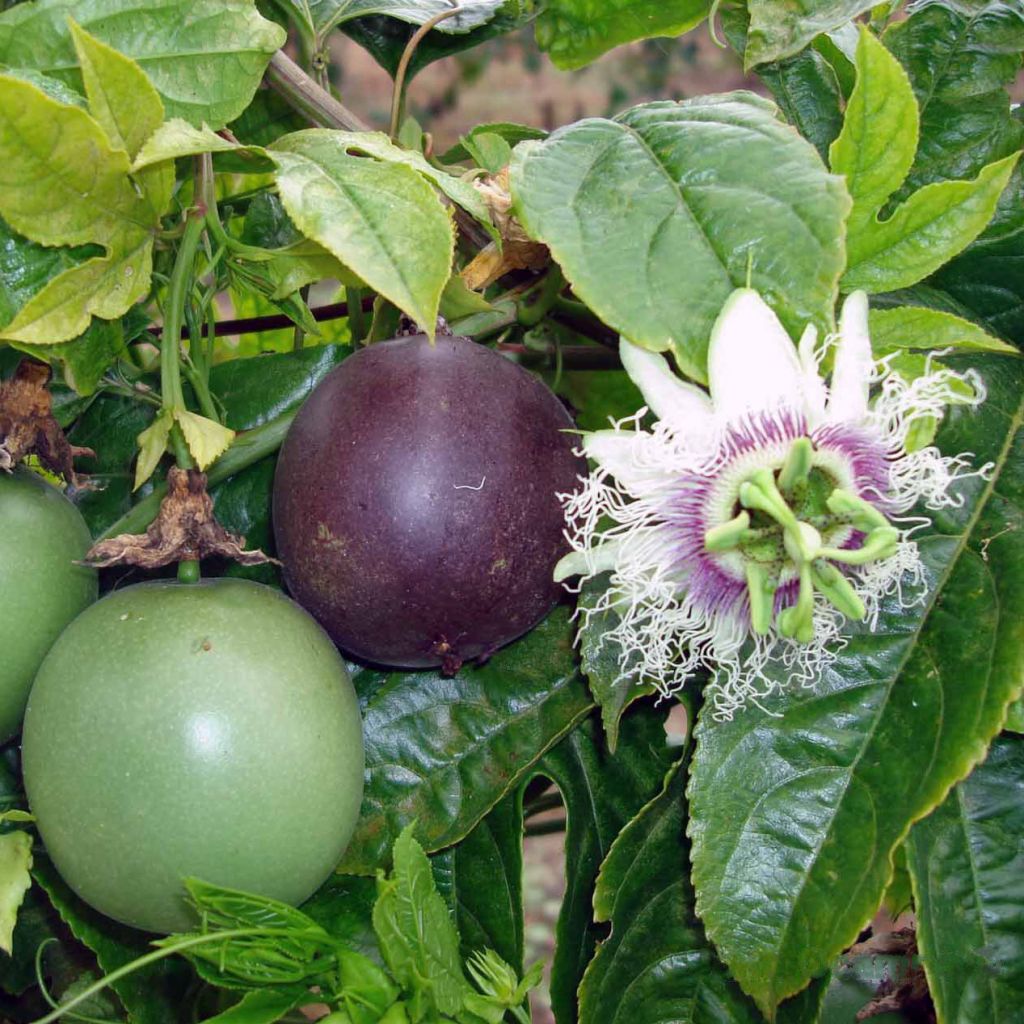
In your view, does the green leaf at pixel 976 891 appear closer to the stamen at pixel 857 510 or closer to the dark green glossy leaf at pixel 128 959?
the stamen at pixel 857 510

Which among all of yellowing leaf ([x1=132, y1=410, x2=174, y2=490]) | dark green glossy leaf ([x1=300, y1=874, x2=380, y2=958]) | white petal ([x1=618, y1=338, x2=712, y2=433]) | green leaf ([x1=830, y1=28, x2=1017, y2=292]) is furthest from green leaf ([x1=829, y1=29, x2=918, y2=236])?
dark green glossy leaf ([x1=300, y1=874, x2=380, y2=958])

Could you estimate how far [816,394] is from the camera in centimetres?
46

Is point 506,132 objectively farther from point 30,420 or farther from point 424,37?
point 30,420

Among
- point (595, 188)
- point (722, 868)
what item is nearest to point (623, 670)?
point (722, 868)

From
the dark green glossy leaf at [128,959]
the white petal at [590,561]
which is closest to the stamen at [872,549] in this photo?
the white petal at [590,561]

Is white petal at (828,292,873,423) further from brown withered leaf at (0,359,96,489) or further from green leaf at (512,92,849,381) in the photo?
brown withered leaf at (0,359,96,489)

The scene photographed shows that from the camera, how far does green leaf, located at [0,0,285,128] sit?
0.57 meters

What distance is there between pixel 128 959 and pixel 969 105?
0.63m

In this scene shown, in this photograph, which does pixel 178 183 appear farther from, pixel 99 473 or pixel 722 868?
pixel 722 868

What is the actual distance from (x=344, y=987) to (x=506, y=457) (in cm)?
24

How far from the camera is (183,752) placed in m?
0.49

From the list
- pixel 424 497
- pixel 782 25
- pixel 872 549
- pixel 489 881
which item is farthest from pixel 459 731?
pixel 782 25

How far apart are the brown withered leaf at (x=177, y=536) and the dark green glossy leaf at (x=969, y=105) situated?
388 mm

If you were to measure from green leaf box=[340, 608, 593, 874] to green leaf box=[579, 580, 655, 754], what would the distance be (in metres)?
0.07
